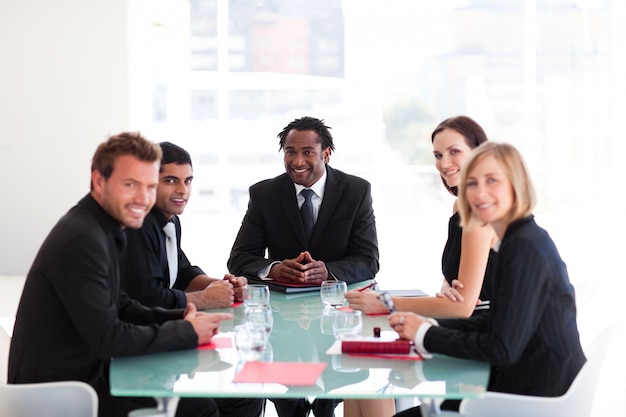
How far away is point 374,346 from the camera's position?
2.47m

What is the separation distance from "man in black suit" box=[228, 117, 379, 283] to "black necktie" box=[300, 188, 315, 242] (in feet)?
0.08

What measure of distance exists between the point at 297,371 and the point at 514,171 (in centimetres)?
79

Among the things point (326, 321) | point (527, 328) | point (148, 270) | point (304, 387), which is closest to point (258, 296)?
point (326, 321)

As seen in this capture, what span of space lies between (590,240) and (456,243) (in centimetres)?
741

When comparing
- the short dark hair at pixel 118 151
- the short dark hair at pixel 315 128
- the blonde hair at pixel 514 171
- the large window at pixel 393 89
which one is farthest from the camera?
the large window at pixel 393 89

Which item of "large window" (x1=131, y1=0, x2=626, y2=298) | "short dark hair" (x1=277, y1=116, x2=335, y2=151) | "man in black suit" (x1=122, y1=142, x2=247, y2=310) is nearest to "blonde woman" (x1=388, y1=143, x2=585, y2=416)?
"man in black suit" (x1=122, y1=142, x2=247, y2=310)

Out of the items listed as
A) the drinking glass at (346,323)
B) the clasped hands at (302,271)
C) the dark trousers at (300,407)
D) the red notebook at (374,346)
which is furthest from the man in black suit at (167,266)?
the red notebook at (374,346)

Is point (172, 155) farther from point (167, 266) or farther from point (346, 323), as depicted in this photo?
point (346, 323)

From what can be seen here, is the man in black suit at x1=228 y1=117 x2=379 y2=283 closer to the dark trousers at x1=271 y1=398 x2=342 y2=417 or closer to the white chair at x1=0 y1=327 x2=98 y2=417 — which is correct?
the dark trousers at x1=271 y1=398 x2=342 y2=417

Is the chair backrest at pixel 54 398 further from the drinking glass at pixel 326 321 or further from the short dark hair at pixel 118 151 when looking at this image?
the drinking glass at pixel 326 321

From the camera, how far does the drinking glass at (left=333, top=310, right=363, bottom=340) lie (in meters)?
2.56

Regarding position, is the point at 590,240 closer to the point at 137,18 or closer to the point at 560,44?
the point at 560,44

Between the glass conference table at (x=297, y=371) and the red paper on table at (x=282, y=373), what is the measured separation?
13 mm

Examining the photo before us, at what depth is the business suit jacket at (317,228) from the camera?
166 inches
